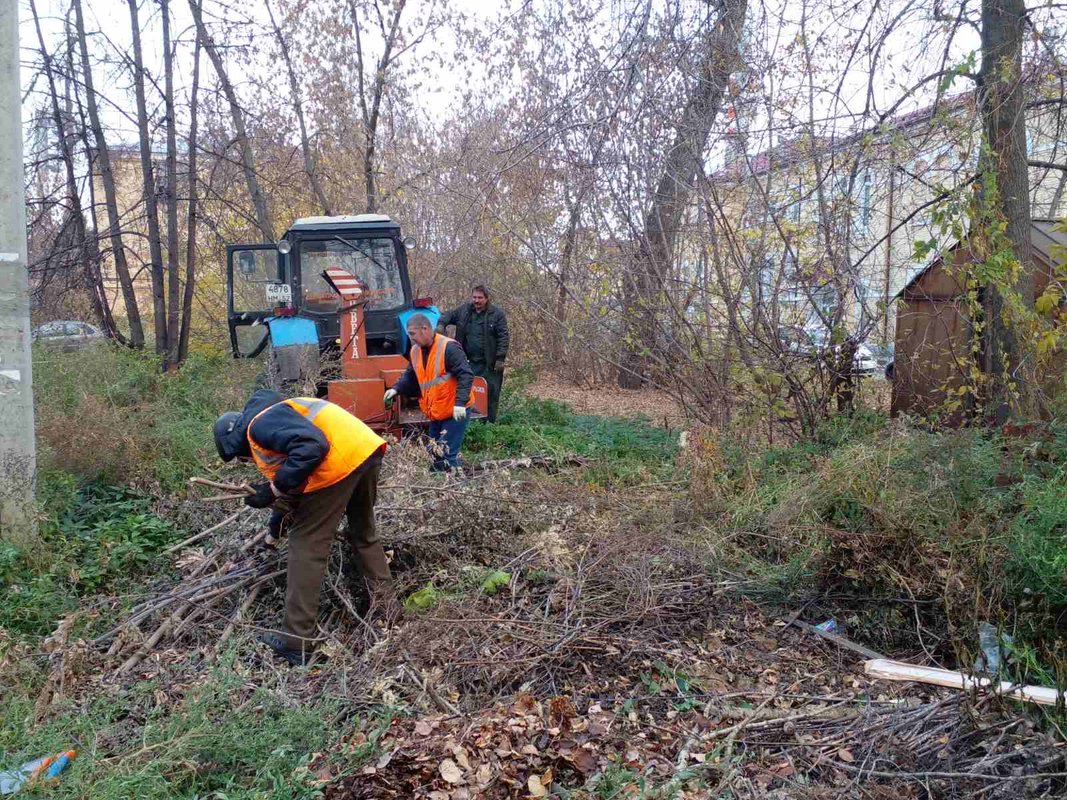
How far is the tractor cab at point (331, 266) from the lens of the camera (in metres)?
8.81

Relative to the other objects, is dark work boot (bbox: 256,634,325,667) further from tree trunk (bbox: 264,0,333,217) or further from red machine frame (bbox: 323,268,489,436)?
tree trunk (bbox: 264,0,333,217)

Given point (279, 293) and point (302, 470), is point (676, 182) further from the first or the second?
point (302, 470)

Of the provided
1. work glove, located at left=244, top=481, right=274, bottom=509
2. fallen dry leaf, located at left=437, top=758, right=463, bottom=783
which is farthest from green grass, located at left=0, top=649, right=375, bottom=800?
work glove, located at left=244, top=481, right=274, bottom=509

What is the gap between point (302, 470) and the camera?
420 centimetres

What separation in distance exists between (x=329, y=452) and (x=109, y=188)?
31.5 feet

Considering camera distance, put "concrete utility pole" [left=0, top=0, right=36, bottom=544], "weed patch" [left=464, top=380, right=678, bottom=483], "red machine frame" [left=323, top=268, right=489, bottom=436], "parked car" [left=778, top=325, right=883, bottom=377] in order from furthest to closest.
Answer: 1. "red machine frame" [left=323, top=268, right=489, bottom=436]
2. "weed patch" [left=464, top=380, right=678, bottom=483]
3. "parked car" [left=778, top=325, right=883, bottom=377]
4. "concrete utility pole" [left=0, top=0, right=36, bottom=544]

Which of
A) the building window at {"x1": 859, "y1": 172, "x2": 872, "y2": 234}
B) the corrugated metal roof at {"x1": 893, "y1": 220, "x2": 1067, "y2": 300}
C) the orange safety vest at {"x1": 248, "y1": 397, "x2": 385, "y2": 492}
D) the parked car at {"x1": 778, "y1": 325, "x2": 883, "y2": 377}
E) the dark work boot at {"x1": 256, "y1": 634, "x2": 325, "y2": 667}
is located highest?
the building window at {"x1": 859, "y1": 172, "x2": 872, "y2": 234}

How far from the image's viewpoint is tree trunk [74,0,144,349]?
38.0ft

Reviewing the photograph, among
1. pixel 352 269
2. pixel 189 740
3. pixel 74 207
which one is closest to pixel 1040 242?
pixel 352 269

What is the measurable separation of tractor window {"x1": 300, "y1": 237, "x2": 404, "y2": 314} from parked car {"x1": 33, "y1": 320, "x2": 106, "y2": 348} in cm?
237

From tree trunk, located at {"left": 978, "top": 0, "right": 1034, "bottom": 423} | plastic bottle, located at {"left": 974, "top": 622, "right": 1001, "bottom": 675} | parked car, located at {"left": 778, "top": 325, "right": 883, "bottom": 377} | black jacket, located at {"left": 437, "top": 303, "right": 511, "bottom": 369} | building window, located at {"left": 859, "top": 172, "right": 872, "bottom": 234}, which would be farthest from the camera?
black jacket, located at {"left": 437, "top": 303, "right": 511, "bottom": 369}

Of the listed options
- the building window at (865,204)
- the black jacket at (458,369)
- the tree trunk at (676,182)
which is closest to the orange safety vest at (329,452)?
the black jacket at (458,369)

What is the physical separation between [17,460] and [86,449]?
3.28ft

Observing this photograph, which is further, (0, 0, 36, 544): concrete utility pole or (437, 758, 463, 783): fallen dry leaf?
(0, 0, 36, 544): concrete utility pole
